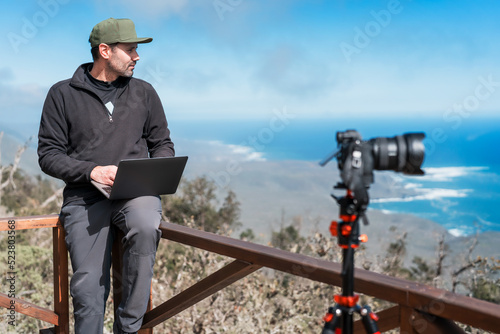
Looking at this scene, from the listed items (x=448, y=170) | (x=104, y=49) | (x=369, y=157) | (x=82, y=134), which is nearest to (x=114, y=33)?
(x=104, y=49)

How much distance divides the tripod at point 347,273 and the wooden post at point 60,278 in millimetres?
1472

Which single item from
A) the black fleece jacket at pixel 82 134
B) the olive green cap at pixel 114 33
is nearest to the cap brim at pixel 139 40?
the olive green cap at pixel 114 33

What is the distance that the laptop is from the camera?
Answer: 6.15 ft

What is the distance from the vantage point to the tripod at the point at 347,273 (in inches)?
46.8

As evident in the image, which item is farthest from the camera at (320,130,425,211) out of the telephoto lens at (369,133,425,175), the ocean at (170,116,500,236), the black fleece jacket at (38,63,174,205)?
the ocean at (170,116,500,236)

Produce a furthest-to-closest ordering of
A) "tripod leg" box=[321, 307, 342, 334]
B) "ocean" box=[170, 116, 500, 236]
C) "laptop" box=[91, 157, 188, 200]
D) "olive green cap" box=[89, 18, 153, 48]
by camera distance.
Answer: "ocean" box=[170, 116, 500, 236] < "olive green cap" box=[89, 18, 153, 48] < "laptop" box=[91, 157, 188, 200] < "tripod leg" box=[321, 307, 342, 334]

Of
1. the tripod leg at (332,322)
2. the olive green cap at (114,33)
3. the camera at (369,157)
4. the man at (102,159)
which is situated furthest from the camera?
the olive green cap at (114,33)

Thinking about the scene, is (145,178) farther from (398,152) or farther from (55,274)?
(398,152)

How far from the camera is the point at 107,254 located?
7.00 feet

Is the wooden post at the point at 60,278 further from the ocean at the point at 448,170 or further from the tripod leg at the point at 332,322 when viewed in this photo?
the ocean at the point at 448,170

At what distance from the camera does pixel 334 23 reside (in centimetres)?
3731

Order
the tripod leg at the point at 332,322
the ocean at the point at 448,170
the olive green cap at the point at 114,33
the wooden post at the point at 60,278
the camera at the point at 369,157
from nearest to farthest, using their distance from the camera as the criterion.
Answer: the camera at the point at 369,157 → the tripod leg at the point at 332,322 → the olive green cap at the point at 114,33 → the wooden post at the point at 60,278 → the ocean at the point at 448,170

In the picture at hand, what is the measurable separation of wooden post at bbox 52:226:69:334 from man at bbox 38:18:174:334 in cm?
16

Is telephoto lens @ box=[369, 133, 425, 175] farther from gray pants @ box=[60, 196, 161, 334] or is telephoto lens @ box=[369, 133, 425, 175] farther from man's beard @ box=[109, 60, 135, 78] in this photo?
man's beard @ box=[109, 60, 135, 78]
